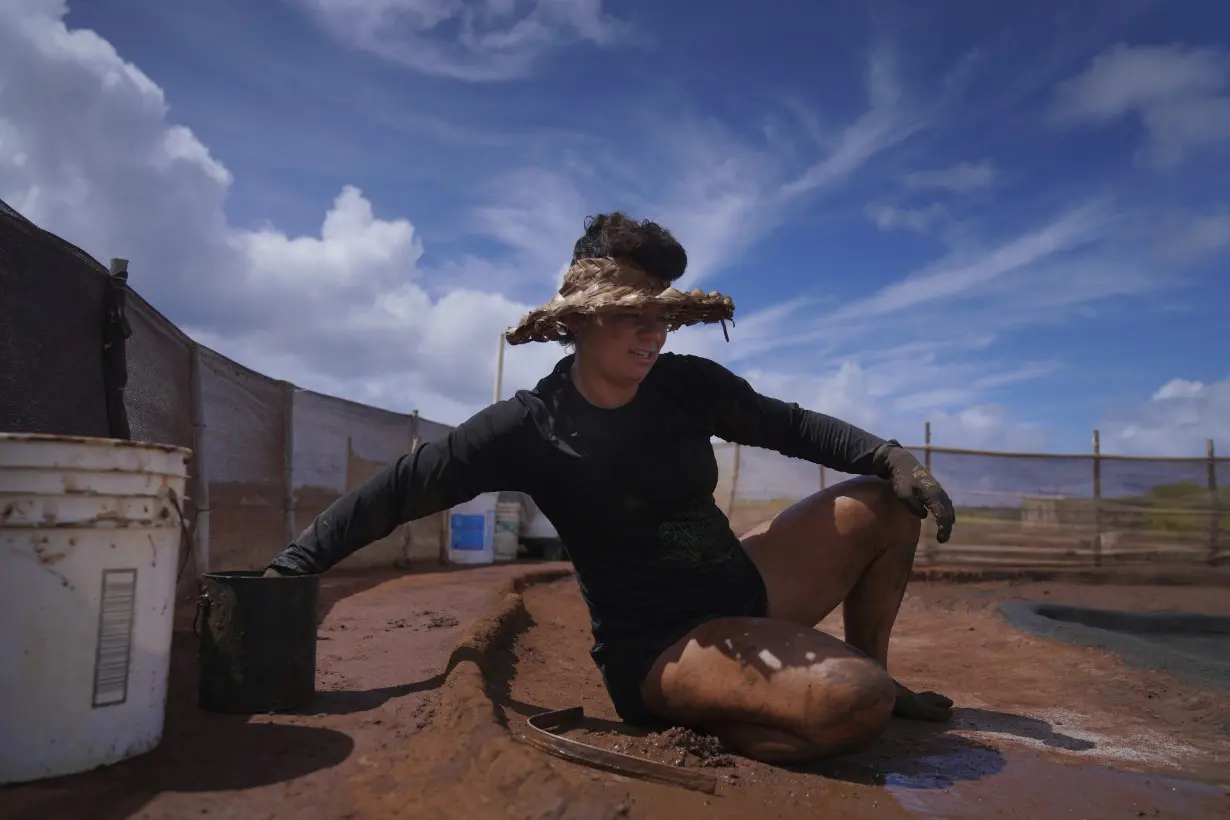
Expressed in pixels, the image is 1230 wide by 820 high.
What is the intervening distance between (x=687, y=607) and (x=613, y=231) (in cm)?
109

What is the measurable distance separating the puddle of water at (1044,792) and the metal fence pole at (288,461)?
245 inches

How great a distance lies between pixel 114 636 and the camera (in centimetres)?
188

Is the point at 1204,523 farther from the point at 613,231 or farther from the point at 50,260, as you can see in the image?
the point at 50,260

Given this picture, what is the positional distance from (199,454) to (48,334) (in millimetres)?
2646

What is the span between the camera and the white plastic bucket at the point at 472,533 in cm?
1093

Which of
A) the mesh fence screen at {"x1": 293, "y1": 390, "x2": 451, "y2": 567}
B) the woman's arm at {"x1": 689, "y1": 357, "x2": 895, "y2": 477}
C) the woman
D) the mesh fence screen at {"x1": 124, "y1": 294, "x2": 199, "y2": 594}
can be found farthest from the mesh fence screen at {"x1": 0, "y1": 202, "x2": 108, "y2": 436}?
the mesh fence screen at {"x1": 293, "y1": 390, "x2": 451, "y2": 567}

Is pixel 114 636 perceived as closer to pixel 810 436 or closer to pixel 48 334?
pixel 48 334

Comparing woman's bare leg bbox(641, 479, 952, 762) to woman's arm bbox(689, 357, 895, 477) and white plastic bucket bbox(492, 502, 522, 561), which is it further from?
white plastic bucket bbox(492, 502, 522, 561)

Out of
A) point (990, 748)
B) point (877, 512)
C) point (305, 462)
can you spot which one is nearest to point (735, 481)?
point (305, 462)

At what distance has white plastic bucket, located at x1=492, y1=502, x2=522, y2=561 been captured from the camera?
12406 millimetres

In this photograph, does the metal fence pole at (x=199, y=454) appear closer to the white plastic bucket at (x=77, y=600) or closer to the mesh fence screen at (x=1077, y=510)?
the white plastic bucket at (x=77, y=600)

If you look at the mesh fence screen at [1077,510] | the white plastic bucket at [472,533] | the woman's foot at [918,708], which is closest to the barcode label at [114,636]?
the woman's foot at [918,708]

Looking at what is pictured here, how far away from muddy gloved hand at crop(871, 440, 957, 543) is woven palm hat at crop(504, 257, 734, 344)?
2.22 ft

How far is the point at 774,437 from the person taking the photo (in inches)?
107
